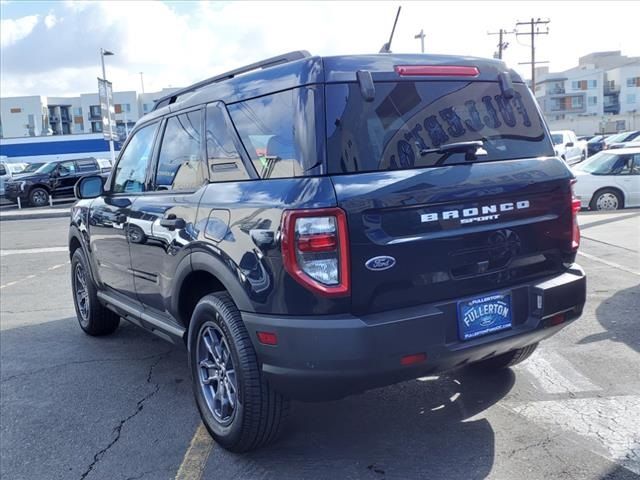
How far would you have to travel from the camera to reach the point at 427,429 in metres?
3.64

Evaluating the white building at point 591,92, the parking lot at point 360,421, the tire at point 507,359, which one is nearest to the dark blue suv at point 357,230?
the parking lot at point 360,421

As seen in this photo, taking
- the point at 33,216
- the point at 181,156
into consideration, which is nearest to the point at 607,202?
the point at 181,156

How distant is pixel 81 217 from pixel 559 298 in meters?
4.25

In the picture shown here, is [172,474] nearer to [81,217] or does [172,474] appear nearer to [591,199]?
[81,217]

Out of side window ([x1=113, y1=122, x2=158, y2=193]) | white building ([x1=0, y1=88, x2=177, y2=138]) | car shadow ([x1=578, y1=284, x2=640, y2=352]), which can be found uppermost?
white building ([x1=0, y1=88, x2=177, y2=138])

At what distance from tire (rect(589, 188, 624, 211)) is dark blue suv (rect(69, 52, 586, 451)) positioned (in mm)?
11082

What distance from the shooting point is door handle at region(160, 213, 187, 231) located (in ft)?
12.2

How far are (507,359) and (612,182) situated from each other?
10.7 meters

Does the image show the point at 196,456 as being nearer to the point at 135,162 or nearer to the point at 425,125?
the point at 425,125

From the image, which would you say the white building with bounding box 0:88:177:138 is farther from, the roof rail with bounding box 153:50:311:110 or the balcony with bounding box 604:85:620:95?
the roof rail with bounding box 153:50:311:110

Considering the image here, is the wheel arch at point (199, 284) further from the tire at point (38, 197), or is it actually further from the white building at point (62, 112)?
the white building at point (62, 112)

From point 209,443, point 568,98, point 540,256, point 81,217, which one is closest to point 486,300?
point 540,256

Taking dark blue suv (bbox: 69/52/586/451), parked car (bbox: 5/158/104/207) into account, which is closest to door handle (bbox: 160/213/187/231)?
dark blue suv (bbox: 69/52/586/451)

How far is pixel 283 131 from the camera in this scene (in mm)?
3090
